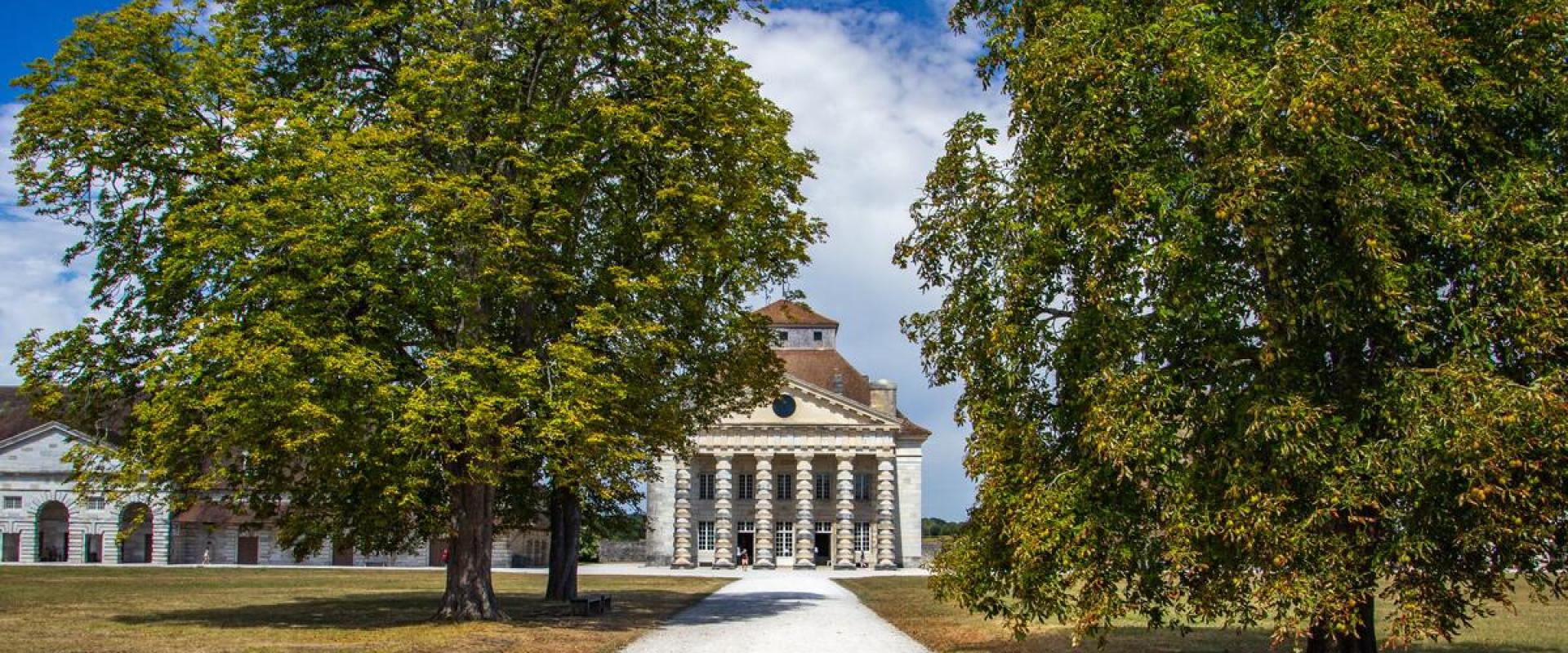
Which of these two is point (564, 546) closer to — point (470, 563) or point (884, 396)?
point (470, 563)

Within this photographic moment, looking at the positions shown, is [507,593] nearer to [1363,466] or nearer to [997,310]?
[997,310]

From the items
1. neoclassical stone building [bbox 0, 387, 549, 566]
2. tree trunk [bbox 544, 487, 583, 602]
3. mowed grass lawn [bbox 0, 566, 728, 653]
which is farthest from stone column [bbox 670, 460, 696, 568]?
tree trunk [bbox 544, 487, 583, 602]

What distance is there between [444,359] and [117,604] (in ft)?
39.6

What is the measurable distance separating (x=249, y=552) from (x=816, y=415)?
108ft

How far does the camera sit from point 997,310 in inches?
603

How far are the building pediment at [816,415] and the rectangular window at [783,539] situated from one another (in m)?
6.21

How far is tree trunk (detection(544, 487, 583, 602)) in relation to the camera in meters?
28.8

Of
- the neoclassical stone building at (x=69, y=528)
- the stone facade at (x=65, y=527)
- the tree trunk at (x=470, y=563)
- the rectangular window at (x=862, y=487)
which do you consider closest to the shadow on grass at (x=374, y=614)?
the tree trunk at (x=470, y=563)

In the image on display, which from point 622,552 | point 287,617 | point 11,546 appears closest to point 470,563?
point 287,617

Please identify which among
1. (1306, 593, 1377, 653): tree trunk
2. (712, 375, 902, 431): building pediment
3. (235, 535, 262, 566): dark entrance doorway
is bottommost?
(235, 535, 262, 566): dark entrance doorway

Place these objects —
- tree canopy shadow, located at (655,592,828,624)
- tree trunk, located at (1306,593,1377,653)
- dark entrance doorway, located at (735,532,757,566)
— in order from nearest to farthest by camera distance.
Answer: tree trunk, located at (1306,593,1377,653)
tree canopy shadow, located at (655,592,828,624)
dark entrance doorway, located at (735,532,757,566)

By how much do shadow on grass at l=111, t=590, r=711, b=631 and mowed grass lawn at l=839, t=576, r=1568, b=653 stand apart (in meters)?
5.33

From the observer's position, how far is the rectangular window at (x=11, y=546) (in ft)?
222

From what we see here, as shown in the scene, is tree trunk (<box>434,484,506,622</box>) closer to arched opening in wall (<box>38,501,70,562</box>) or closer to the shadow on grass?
the shadow on grass
